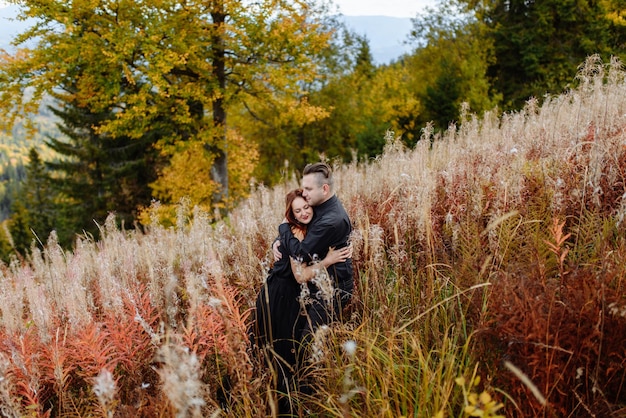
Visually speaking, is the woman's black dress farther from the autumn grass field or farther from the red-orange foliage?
the red-orange foliage

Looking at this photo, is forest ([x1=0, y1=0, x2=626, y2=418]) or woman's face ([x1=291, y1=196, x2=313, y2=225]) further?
woman's face ([x1=291, y1=196, x2=313, y2=225])

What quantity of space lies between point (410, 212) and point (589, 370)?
1.89m

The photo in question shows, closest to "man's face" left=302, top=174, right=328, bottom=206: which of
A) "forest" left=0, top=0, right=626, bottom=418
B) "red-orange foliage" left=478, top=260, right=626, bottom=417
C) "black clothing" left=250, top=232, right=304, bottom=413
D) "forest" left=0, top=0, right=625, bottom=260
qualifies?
"forest" left=0, top=0, right=626, bottom=418

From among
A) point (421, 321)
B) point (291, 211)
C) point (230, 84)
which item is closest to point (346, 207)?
point (291, 211)

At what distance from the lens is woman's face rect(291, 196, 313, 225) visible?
358 cm

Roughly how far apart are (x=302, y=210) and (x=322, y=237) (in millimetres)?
397

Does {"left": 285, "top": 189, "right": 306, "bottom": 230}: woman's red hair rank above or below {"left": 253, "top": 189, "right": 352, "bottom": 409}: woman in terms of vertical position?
above

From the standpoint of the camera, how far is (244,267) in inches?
164

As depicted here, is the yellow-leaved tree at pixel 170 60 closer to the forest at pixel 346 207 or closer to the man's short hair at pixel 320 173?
the forest at pixel 346 207

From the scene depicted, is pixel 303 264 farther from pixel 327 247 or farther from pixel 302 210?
pixel 302 210

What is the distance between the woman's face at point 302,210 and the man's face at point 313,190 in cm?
6

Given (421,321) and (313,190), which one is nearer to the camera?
(421,321)

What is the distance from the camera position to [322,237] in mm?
3289

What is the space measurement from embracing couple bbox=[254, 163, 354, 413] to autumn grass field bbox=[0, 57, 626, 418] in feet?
0.71
